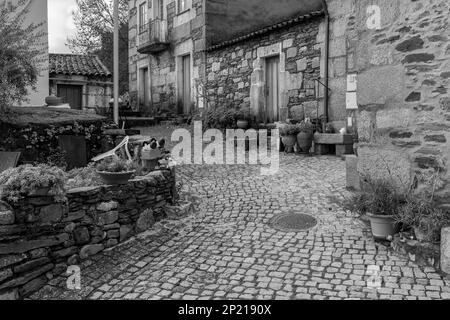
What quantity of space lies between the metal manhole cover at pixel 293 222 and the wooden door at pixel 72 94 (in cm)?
1237

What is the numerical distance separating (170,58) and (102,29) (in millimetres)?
11958

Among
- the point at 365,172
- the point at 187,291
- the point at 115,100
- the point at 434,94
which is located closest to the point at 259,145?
the point at 115,100

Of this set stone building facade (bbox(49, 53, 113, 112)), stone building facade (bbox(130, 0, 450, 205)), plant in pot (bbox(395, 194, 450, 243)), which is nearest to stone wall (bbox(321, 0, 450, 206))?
stone building facade (bbox(130, 0, 450, 205))

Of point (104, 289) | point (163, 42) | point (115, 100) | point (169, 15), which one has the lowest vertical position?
point (104, 289)

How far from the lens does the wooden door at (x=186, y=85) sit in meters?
15.6

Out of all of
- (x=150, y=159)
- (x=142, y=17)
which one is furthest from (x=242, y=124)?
(x=142, y=17)

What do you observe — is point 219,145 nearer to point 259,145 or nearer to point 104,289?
point 259,145

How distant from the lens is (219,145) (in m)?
10.3

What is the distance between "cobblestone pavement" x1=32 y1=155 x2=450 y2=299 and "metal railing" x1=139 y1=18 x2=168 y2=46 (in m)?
11.2

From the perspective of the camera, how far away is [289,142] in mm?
9648

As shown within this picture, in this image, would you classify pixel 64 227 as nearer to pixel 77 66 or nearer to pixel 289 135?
pixel 289 135

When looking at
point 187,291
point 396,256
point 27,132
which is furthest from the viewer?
point 27,132

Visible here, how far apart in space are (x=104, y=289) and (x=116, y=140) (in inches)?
163

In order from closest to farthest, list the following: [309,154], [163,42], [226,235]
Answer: [226,235]
[309,154]
[163,42]
